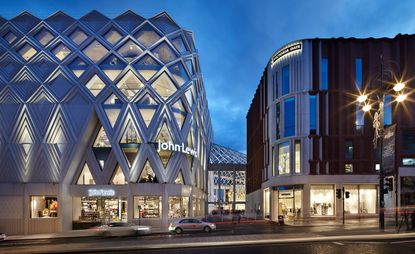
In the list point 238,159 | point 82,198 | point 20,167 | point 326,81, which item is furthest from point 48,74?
Result: point 238,159

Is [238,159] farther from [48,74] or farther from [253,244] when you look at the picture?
[253,244]

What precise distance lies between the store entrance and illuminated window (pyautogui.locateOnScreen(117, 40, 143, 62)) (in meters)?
18.8

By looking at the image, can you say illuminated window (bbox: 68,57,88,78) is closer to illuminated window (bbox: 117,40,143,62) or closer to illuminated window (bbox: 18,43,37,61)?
illuminated window (bbox: 117,40,143,62)

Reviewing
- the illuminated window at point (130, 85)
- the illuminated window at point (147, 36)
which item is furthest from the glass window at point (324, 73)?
the illuminated window at point (130, 85)

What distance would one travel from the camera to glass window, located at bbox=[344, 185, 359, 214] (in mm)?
49312

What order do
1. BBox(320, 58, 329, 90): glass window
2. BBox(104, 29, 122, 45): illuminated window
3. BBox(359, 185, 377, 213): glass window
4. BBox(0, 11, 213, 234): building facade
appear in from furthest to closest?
BBox(104, 29, 122, 45): illuminated window
BBox(320, 58, 329, 90): glass window
BBox(359, 185, 377, 213): glass window
BBox(0, 11, 213, 234): building facade

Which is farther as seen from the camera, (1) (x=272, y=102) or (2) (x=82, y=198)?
(1) (x=272, y=102)

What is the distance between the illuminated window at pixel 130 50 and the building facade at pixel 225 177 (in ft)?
151

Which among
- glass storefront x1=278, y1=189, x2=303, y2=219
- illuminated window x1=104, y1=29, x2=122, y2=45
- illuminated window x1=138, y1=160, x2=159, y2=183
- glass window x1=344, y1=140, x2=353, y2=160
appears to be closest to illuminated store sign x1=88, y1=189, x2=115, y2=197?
illuminated window x1=138, y1=160, x2=159, y2=183

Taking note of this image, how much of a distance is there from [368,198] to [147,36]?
1400 inches

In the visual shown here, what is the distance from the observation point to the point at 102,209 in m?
50.9

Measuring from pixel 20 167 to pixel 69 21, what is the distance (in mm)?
20140

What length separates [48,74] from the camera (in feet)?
166

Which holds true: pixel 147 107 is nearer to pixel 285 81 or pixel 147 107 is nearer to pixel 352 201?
pixel 285 81
